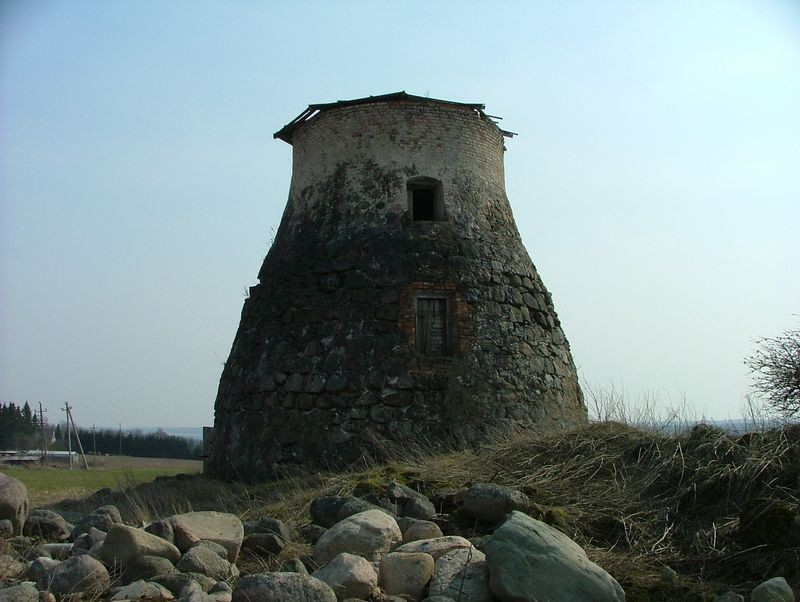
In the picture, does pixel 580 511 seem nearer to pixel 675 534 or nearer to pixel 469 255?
pixel 675 534

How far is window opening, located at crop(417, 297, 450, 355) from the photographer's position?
1036cm

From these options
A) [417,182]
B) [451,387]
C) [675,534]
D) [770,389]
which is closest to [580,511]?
[675,534]

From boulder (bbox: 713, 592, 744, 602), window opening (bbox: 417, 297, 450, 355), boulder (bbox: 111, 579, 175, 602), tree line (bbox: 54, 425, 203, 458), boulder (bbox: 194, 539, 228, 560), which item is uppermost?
window opening (bbox: 417, 297, 450, 355)

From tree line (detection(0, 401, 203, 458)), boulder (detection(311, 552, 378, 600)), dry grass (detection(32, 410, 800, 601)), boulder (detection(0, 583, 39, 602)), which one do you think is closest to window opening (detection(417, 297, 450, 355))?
dry grass (detection(32, 410, 800, 601))

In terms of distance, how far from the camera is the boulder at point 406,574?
15.9ft

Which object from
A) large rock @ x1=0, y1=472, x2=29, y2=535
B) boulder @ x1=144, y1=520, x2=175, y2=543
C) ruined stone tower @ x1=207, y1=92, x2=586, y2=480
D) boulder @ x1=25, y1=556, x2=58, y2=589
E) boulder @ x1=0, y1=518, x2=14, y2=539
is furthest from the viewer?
ruined stone tower @ x1=207, y1=92, x2=586, y2=480

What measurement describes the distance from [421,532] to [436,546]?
1.48 ft

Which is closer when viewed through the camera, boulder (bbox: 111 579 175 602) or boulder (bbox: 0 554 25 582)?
boulder (bbox: 111 579 175 602)

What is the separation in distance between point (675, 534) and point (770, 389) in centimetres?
1276

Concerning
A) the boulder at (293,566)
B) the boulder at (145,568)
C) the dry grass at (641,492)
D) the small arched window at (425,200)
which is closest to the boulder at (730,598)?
the dry grass at (641,492)

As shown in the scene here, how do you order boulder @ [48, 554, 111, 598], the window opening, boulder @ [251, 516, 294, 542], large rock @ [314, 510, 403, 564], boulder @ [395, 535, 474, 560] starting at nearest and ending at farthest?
boulder @ [48, 554, 111, 598], boulder @ [395, 535, 474, 560], large rock @ [314, 510, 403, 564], boulder @ [251, 516, 294, 542], the window opening

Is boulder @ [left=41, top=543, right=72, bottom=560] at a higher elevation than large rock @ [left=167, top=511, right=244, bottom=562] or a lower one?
lower

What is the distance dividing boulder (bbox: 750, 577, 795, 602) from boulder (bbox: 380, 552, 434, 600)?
1.88 metres

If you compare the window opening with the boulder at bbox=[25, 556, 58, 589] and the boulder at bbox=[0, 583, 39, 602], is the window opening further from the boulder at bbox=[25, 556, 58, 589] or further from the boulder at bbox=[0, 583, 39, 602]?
the boulder at bbox=[0, 583, 39, 602]
